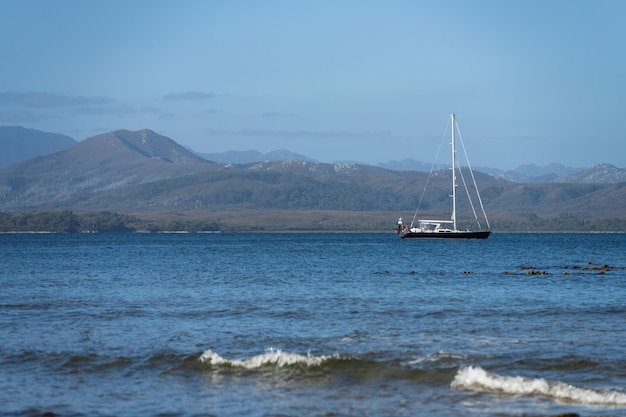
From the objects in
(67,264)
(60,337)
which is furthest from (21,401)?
(67,264)

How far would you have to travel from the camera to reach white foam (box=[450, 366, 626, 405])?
20.7 meters

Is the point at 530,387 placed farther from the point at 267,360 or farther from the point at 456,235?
the point at 456,235

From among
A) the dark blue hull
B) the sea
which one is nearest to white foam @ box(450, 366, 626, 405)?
the sea

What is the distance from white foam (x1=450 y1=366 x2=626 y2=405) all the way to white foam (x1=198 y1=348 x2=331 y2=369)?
175 inches

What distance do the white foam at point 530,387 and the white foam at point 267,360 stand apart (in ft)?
14.6

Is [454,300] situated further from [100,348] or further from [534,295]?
[100,348]

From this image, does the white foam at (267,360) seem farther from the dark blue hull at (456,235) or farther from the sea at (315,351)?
the dark blue hull at (456,235)

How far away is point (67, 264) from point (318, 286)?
39.3 metres

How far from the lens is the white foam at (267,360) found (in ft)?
82.6

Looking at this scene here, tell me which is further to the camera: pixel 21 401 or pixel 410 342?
pixel 410 342

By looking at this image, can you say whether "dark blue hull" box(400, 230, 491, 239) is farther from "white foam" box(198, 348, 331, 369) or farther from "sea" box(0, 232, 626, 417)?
"white foam" box(198, 348, 331, 369)

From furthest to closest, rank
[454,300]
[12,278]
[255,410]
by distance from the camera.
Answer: [12,278]
[454,300]
[255,410]

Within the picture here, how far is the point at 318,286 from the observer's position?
53.2m

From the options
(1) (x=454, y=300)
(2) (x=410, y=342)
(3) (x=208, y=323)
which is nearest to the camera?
(2) (x=410, y=342)
